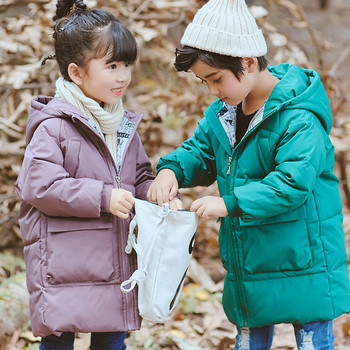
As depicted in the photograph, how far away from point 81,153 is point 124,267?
0.49 meters

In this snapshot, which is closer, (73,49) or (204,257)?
(73,49)

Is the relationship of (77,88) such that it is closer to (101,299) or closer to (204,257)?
(101,299)

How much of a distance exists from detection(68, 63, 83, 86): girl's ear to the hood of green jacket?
769 mm

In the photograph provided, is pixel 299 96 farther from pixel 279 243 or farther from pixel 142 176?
pixel 142 176

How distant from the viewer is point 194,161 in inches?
103

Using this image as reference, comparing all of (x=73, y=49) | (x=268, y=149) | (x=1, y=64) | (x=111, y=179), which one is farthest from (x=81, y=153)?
(x=1, y=64)

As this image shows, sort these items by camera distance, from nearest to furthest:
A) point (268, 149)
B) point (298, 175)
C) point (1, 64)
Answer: point (298, 175)
point (268, 149)
point (1, 64)

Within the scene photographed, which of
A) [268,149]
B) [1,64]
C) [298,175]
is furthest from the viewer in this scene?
[1,64]

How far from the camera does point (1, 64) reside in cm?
430

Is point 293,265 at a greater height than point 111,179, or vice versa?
point 111,179

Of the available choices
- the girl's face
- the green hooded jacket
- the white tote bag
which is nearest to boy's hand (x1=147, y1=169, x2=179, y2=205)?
the white tote bag

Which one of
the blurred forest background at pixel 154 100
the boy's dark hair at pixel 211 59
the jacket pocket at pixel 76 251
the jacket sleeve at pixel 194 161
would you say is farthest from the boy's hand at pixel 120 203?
the blurred forest background at pixel 154 100

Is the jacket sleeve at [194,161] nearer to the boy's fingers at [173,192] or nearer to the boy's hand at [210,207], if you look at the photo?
the boy's fingers at [173,192]

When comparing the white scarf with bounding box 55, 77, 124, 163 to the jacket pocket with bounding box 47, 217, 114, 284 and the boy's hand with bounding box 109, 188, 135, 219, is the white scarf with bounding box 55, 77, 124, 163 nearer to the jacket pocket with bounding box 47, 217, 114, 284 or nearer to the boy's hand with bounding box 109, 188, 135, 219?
the boy's hand with bounding box 109, 188, 135, 219
